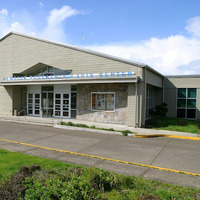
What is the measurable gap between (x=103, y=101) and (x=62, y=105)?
15.1ft

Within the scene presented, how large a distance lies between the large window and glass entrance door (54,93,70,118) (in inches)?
416

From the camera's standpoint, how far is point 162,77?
67.3 feet

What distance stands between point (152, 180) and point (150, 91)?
1448 centimetres

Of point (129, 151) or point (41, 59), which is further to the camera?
point (41, 59)

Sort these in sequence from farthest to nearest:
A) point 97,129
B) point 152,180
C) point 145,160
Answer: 1. point 97,129
2. point 145,160
3. point 152,180

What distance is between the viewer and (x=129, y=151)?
8.88 meters

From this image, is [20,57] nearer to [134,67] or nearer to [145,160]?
[134,67]

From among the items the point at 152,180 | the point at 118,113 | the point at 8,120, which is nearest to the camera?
the point at 152,180

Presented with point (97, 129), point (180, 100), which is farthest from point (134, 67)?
point (180, 100)

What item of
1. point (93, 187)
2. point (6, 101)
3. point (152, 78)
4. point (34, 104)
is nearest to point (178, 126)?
point (152, 78)

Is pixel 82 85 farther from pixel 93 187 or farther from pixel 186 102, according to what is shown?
pixel 93 187

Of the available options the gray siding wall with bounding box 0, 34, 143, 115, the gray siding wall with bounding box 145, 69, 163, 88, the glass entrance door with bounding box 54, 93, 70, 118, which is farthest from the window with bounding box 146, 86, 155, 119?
the glass entrance door with bounding box 54, 93, 70, 118

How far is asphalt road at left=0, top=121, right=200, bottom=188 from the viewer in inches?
249

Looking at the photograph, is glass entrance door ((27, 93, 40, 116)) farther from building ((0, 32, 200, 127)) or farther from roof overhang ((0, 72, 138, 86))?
roof overhang ((0, 72, 138, 86))
